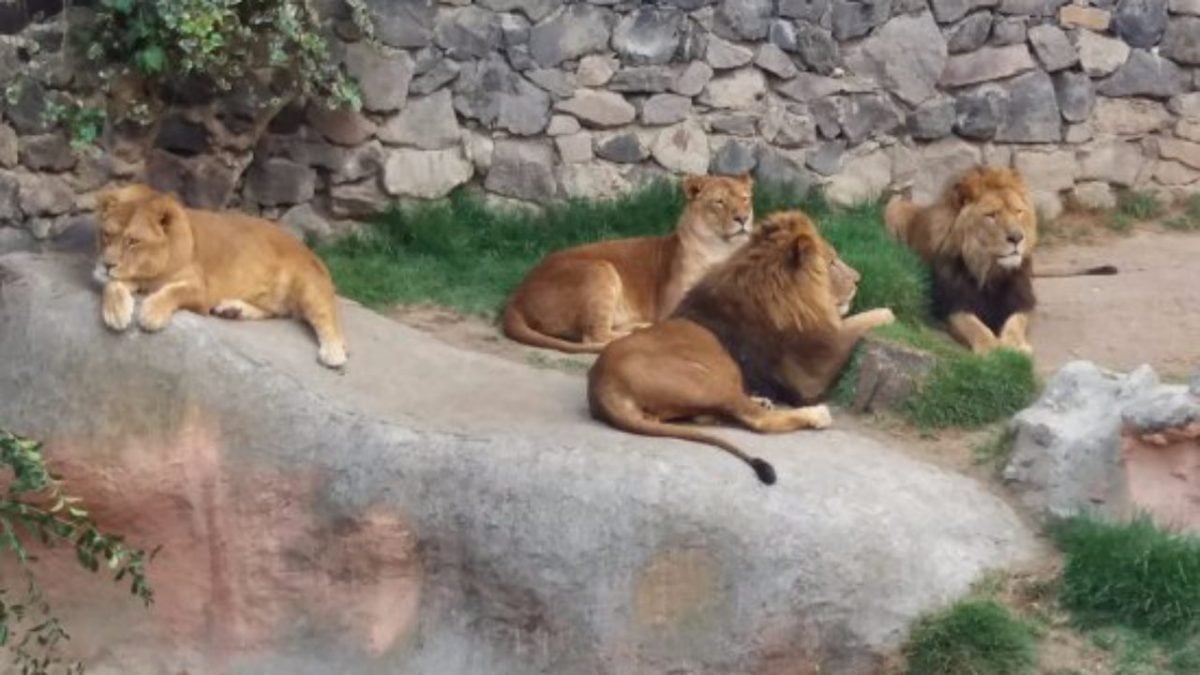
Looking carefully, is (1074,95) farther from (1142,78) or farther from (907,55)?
(907,55)

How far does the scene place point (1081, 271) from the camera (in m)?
11.6

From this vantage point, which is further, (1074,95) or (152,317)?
(1074,95)

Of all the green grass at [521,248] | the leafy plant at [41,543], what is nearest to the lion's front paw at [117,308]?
the leafy plant at [41,543]

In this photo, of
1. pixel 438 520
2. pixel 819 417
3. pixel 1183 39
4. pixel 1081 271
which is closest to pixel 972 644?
pixel 819 417

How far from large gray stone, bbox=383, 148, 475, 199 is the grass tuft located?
409 cm

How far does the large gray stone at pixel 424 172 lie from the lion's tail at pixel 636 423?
286cm

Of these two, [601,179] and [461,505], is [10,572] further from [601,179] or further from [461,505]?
[601,179]

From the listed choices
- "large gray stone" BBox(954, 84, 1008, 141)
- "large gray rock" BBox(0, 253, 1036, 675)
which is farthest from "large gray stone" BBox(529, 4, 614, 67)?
"large gray rock" BBox(0, 253, 1036, 675)

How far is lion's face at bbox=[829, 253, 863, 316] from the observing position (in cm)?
945

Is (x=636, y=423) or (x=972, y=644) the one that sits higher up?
(x=636, y=423)

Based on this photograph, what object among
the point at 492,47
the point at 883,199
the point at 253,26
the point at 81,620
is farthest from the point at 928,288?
the point at 81,620

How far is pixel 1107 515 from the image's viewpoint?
27.6ft

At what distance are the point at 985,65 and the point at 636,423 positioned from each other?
14.5 ft

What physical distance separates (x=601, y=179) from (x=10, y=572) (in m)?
3.84
